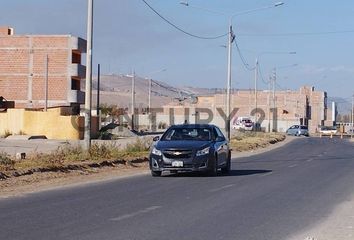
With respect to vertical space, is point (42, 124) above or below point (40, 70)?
below

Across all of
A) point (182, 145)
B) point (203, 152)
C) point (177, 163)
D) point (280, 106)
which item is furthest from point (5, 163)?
point (280, 106)

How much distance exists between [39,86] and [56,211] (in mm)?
61947

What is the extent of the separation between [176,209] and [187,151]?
754cm

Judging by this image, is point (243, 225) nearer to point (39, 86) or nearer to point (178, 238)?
point (178, 238)

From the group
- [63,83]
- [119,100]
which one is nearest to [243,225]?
[63,83]

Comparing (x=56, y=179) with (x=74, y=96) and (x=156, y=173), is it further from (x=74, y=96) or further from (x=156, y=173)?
(x=74, y=96)

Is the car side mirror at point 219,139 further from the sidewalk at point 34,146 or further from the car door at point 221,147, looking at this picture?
the sidewalk at point 34,146

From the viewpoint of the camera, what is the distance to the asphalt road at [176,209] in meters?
11.0

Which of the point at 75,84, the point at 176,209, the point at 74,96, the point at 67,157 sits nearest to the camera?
the point at 176,209

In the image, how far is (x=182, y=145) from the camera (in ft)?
70.8

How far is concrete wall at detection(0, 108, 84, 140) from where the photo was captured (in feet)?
184

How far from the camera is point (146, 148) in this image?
34.5 metres

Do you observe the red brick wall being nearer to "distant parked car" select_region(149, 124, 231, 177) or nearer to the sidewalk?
the sidewalk

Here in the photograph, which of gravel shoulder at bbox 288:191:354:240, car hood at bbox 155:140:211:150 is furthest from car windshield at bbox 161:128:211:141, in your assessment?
gravel shoulder at bbox 288:191:354:240
